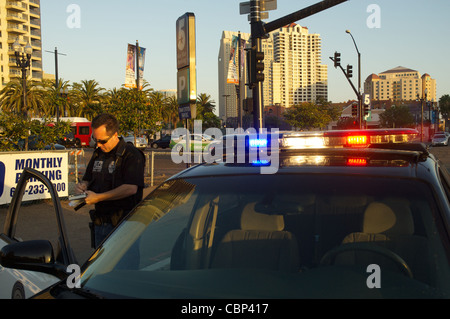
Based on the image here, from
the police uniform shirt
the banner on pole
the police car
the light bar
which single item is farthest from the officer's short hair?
the banner on pole

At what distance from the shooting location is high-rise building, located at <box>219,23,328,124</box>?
113750 millimetres

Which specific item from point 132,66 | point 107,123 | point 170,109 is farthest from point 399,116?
point 107,123

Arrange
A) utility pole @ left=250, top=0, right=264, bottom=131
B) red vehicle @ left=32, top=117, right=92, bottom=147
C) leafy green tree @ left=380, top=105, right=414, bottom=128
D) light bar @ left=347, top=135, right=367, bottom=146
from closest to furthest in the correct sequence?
1. light bar @ left=347, top=135, right=367, bottom=146
2. utility pole @ left=250, top=0, right=264, bottom=131
3. red vehicle @ left=32, top=117, right=92, bottom=147
4. leafy green tree @ left=380, top=105, right=414, bottom=128

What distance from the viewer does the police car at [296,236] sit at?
2.07 meters

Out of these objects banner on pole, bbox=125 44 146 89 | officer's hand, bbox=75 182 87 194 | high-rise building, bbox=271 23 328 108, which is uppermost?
high-rise building, bbox=271 23 328 108

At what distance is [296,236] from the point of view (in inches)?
97.5

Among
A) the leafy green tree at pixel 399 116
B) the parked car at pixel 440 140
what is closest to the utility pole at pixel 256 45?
the parked car at pixel 440 140

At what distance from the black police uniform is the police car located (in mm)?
1809

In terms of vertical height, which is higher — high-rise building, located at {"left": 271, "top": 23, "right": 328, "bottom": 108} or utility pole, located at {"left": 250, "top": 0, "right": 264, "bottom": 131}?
high-rise building, located at {"left": 271, "top": 23, "right": 328, "bottom": 108}

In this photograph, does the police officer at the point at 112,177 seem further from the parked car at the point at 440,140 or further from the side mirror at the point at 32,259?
the parked car at the point at 440,140

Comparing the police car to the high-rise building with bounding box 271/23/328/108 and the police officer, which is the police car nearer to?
the police officer

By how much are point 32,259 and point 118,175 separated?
7.08 feet
